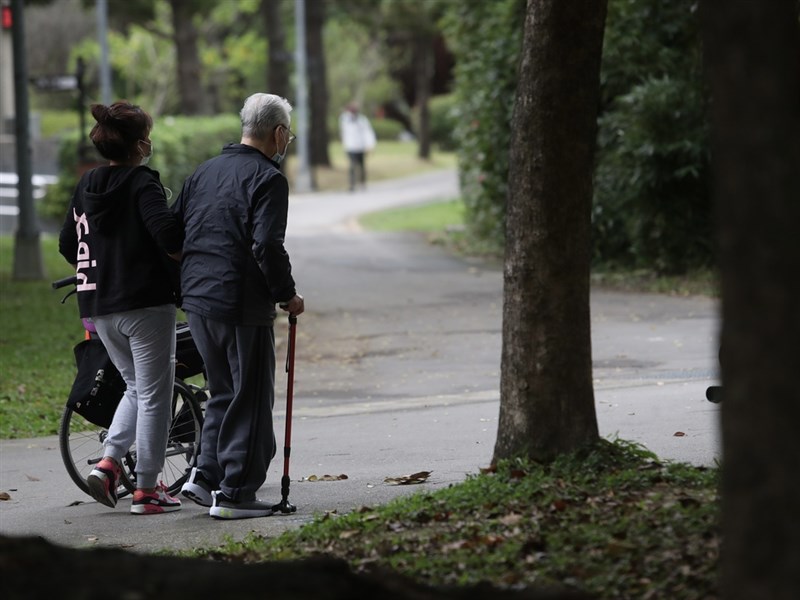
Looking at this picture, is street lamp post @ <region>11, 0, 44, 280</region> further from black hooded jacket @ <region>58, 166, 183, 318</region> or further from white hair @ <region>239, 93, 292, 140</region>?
white hair @ <region>239, 93, 292, 140</region>

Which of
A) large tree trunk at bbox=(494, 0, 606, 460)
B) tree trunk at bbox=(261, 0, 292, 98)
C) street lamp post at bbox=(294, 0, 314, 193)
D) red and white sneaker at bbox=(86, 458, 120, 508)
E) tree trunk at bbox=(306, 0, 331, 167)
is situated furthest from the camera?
tree trunk at bbox=(306, 0, 331, 167)

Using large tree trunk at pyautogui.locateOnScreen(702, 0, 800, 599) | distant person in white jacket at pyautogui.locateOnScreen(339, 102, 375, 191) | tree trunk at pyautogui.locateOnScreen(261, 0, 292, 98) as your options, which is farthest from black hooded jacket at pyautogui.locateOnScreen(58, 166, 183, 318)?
tree trunk at pyautogui.locateOnScreen(261, 0, 292, 98)

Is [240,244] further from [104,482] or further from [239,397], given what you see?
[104,482]

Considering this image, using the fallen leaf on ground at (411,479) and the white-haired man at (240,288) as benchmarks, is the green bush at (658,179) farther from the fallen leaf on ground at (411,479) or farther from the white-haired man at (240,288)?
the white-haired man at (240,288)

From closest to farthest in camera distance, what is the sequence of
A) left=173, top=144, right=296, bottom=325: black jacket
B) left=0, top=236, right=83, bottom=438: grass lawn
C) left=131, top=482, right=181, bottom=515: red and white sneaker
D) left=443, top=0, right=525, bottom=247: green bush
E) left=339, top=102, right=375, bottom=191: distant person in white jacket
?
left=173, top=144, right=296, bottom=325: black jacket, left=131, top=482, right=181, bottom=515: red and white sneaker, left=0, top=236, right=83, bottom=438: grass lawn, left=443, top=0, right=525, bottom=247: green bush, left=339, top=102, right=375, bottom=191: distant person in white jacket

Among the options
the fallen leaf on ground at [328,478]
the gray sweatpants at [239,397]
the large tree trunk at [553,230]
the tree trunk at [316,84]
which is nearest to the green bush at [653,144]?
the fallen leaf on ground at [328,478]

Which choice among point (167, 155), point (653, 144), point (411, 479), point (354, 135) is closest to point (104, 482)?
point (411, 479)

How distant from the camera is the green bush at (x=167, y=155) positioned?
90.8 feet

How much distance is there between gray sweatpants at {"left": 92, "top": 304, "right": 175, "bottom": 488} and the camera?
7020 millimetres

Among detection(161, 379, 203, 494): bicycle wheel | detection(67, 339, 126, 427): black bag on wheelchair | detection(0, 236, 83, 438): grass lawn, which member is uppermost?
detection(67, 339, 126, 427): black bag on wheelchair

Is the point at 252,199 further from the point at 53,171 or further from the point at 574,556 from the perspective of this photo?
the point at 53,171

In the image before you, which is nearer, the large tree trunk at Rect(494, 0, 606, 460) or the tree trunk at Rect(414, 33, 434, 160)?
the large tree trunk at Rect(494, 0, 606, 460)

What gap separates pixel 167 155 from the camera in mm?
28703

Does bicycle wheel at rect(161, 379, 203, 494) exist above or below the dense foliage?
below
